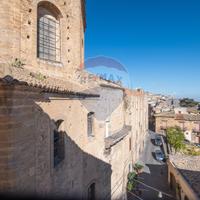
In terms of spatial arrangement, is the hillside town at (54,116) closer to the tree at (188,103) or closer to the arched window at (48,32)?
the arched window at (48,32)

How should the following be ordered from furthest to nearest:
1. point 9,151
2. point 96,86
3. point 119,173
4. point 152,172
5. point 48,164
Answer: point 152,172, point 119,173, point 96,86, point 48,164, point 9,151

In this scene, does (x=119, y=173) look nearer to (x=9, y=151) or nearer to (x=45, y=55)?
(x=45, y=55)

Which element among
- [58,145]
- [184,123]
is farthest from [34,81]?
[184,123]

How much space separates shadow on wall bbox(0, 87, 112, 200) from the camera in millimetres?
4498

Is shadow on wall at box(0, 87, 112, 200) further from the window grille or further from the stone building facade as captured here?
the window grille

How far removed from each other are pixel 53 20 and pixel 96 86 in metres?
4.16

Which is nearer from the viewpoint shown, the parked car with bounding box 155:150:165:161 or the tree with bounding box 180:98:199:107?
the parked car with bounding box 155:150:165:161

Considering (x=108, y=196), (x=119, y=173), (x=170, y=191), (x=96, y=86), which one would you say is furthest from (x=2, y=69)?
(x=170, y=191)

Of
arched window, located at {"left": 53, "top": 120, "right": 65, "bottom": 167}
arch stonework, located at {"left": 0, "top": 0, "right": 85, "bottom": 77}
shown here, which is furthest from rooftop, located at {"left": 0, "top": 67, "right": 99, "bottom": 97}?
arched window, located at {"left": 53, "top": 120, "right": 65, "bottom": 167}

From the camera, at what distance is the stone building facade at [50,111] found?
4.27 meters

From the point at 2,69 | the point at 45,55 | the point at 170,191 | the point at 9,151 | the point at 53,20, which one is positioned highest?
the point at 53,20

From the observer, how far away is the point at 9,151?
408 cm

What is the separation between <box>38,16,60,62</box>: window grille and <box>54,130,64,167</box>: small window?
3.14 metres

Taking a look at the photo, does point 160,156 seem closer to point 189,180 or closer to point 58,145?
point 189,180
